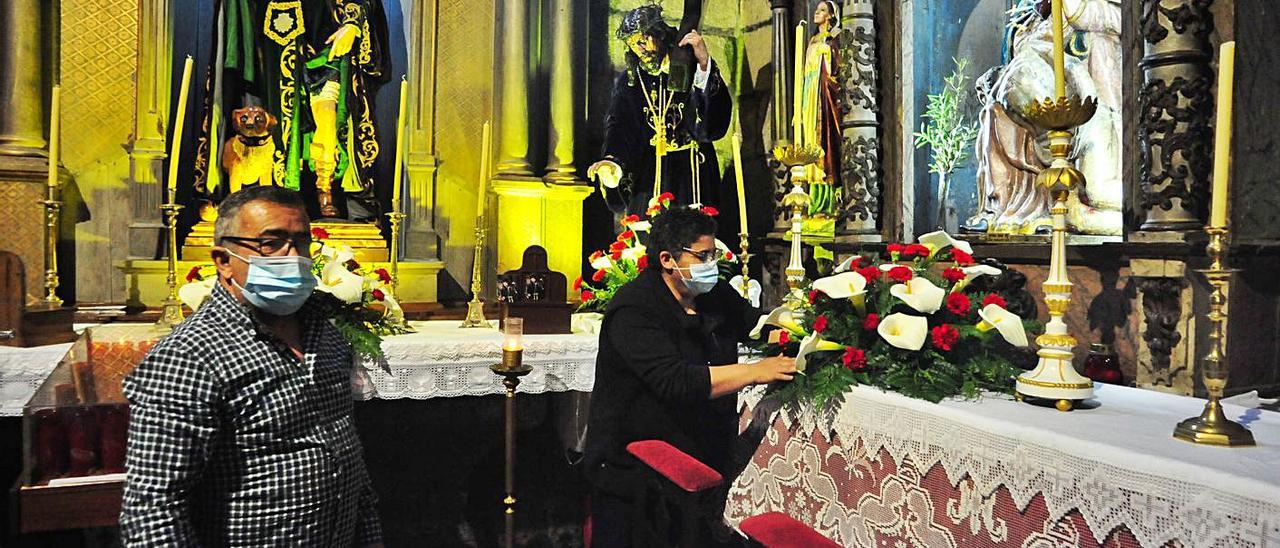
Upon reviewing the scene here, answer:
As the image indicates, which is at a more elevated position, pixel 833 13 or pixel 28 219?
pixel 833 13

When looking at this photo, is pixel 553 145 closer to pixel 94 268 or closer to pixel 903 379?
pixel 94 268

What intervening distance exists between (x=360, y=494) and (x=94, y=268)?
5.10 m

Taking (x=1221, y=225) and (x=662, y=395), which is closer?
(x=1221, y=225)

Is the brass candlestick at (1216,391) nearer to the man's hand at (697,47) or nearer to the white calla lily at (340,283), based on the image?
the white calla lily at (340,283)

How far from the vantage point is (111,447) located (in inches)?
140

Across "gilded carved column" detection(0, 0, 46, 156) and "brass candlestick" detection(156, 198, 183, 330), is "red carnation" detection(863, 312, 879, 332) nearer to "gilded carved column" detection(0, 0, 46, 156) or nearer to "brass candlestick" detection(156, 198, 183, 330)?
"brass candlestick" detection(156, 198, 183, 330)

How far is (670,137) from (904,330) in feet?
14.7

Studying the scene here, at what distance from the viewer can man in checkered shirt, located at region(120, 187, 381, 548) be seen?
1.95 m

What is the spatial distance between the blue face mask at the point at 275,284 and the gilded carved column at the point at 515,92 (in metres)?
5.03

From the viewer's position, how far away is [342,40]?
6.93 meters

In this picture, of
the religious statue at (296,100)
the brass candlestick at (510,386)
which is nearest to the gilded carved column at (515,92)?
the religious statue at (296,100)

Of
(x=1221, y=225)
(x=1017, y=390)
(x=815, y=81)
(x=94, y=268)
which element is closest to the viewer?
(x=1221, y=225)

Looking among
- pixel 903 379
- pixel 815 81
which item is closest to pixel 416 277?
pixel 815 81

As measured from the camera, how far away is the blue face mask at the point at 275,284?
2.23 meters
